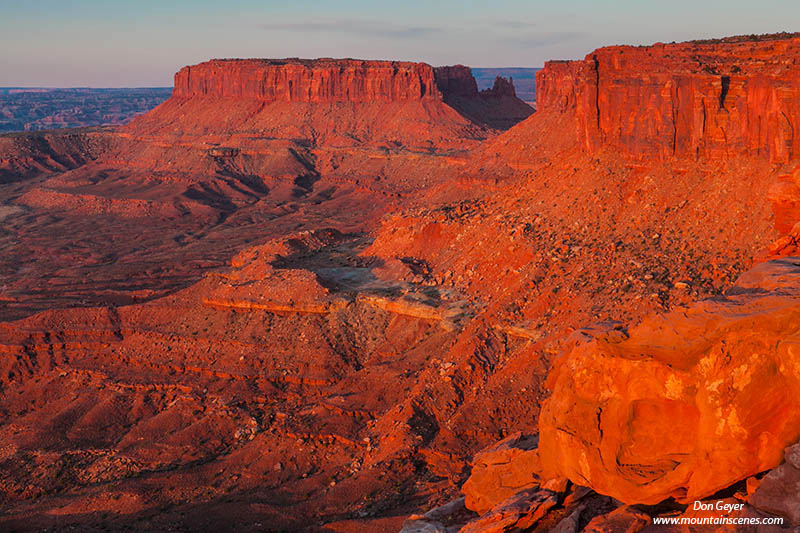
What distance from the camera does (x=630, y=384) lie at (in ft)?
43.5

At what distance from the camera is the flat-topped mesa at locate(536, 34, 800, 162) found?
3078 cm

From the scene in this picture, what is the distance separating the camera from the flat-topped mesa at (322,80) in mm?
128125

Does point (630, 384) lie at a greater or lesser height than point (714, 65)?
lesser

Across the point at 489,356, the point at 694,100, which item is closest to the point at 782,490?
the point at 489,356

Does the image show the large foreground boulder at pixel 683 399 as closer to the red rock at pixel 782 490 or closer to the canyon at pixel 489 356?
the canyon at pixel 489 356

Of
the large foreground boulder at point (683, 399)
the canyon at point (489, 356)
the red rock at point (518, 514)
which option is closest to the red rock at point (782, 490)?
the canyon at point (489, 356)

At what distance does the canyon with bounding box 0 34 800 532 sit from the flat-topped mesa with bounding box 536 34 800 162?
114 mm

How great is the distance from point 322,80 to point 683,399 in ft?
413

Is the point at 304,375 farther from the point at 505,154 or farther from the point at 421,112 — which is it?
the point at 421,112

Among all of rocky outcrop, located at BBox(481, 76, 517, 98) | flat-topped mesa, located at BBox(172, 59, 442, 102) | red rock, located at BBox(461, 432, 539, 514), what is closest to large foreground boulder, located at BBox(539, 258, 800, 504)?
red rock, located at BBox(461, 432, 539, 514)

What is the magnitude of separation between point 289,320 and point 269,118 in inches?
3999

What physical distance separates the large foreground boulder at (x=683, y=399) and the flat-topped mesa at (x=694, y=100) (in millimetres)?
18501

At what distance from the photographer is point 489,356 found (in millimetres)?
30375

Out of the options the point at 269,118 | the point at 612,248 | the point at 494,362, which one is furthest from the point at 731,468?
the point at 269,118
